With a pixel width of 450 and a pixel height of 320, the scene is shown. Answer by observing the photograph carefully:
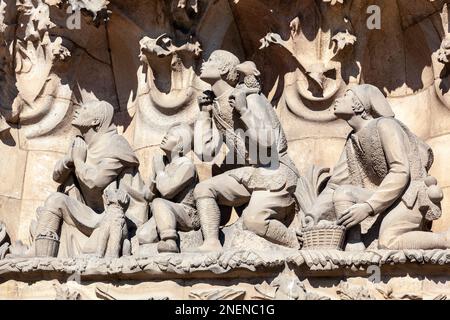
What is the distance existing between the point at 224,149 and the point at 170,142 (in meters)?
0.50

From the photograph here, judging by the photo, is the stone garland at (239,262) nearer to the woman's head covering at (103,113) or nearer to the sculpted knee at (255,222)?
the sculpted knee at (255,222)

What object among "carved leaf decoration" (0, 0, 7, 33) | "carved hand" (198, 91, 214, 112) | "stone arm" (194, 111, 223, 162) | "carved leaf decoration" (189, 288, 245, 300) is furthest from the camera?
"carved leaf decoration" (0, 0, 7, 33)

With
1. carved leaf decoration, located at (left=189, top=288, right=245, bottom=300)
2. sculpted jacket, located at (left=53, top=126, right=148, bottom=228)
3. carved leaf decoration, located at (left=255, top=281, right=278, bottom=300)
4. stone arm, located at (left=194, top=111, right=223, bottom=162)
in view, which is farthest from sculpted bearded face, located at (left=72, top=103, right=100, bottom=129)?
carved leaf decoration, located at (left=255, top=281, right=278, bottom=300)

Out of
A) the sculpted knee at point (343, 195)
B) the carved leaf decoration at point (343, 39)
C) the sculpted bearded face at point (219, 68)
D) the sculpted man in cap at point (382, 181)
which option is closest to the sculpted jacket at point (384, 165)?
the sculpted man in cap at point (382, 181)

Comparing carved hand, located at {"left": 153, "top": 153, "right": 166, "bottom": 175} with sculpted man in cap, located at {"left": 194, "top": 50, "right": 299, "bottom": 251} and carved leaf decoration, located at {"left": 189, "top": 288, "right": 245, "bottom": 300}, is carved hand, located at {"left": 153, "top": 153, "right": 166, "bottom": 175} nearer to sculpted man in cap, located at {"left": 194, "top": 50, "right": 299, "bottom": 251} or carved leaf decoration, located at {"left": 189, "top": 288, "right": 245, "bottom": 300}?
sculpted man in cap, located at {"left": 194, "top": 50, "right": 299, "bottom": 251}

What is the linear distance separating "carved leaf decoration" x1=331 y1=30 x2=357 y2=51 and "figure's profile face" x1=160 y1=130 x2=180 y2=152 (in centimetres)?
147

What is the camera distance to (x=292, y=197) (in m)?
11.9

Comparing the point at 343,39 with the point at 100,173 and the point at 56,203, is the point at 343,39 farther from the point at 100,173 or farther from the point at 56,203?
the point at 56,203

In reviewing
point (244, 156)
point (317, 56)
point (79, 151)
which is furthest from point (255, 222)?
point (79, 151)

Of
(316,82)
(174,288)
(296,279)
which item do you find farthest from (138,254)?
(316,82)

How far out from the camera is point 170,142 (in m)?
12.2

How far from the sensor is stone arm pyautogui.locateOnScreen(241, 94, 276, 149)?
11.8 metres

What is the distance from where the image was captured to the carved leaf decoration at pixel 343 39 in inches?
478
